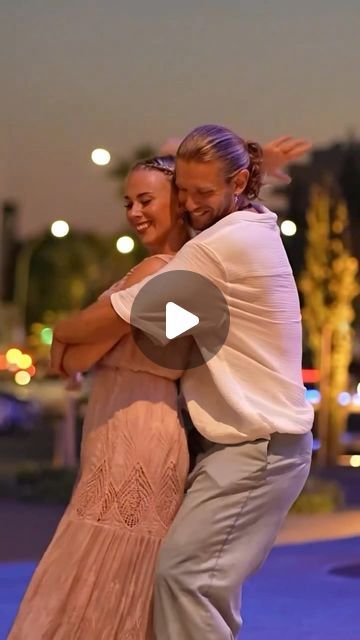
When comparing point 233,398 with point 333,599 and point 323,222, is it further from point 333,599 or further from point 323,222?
point 323,222

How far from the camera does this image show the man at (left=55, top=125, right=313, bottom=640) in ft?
8.74

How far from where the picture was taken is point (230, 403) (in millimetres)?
2666

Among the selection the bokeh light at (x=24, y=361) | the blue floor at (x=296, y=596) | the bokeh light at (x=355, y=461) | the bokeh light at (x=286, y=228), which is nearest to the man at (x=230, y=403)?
the bokeh light at (x=286, y=228)

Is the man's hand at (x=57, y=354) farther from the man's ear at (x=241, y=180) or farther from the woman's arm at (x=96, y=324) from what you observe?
the man's ear at (x=241, y=180)

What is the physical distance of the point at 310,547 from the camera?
28.9 ft

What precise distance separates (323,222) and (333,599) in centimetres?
1278

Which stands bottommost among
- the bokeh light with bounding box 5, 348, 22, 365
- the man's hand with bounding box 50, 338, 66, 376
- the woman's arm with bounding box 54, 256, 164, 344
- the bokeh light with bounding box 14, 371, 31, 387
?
the bokeh light with bounding box 14, 371, 31, 387

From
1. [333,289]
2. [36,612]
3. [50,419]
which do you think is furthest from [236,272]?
[50,419]

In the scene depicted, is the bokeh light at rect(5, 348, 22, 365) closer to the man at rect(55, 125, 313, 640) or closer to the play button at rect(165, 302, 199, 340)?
the man at rect(55, 125, 313, 640)

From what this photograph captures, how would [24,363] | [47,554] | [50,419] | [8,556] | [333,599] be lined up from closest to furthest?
[47,554], [333,599], [8,556], [50,419], [24,363]

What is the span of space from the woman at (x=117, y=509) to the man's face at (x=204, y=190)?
0.14 metres

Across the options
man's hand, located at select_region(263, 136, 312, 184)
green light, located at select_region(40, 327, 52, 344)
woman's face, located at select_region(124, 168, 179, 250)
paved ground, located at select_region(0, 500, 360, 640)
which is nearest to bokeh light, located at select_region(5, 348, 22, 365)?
paved ground, located at select_region(0, 500, 360, 640)

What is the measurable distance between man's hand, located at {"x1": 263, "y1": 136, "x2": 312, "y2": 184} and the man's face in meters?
0.32
